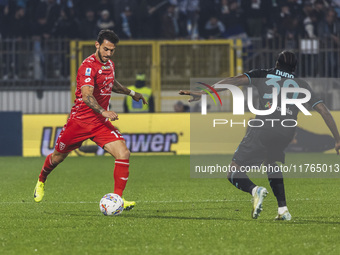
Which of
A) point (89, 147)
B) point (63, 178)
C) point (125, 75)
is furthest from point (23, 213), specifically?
point (125, 75)

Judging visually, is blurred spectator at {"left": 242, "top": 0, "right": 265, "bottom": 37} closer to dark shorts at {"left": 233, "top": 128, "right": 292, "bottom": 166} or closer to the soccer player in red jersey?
the soccer player in red jersey

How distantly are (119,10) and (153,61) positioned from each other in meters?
3.32

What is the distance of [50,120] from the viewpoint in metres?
20.6

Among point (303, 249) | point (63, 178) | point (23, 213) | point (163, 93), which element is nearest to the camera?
point (303, 249)

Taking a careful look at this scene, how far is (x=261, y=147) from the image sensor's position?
915 cm

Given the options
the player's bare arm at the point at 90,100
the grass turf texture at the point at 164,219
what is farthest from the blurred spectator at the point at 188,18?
the player's bare arm at the point at 90,100

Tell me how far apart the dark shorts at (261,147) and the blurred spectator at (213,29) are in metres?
14.8

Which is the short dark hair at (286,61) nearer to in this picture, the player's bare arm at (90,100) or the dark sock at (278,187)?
the dark sock at (278,187)

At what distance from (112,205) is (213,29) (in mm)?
14889

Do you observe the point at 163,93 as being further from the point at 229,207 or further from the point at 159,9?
the point at 229,207

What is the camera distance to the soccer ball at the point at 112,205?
9.52 m

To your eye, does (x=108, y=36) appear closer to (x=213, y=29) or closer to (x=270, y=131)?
(x=270, y=131)

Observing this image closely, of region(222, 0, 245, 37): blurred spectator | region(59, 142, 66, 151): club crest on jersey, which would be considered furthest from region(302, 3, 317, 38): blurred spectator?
region(59, 142, 66, 151): club crest on jersey

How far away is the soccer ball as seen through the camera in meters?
9.52
